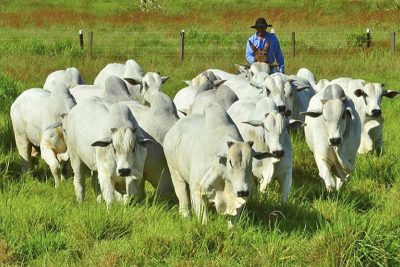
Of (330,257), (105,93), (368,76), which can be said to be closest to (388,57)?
(368,76)

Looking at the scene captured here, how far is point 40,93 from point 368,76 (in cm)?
899

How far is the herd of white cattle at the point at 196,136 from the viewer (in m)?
6.75

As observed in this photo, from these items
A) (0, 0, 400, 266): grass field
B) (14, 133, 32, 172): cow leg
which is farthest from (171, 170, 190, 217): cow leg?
(14, 133, 32, 172): cow leg

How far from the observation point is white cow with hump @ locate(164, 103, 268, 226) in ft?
20.7

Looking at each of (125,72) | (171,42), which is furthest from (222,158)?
(171,42)

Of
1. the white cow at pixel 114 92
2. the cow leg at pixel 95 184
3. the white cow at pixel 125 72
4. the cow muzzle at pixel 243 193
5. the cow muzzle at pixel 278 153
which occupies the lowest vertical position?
the cow leg at pixel 95 184

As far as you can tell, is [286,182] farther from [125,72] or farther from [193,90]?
[125,72]

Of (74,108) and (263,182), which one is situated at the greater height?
(74,108)

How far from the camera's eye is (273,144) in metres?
7.70

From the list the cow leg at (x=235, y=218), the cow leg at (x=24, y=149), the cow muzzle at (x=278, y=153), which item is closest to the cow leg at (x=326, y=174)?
the cow muzzle at (x=278, y=153)

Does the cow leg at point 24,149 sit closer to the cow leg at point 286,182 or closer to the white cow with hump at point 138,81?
the white cow with hump at point 138,81

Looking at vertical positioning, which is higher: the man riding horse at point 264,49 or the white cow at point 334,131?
the man riding horse at point 264,49

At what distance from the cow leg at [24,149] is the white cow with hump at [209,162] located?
107 inches

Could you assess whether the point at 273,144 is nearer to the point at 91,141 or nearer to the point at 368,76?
the point at 91,141
